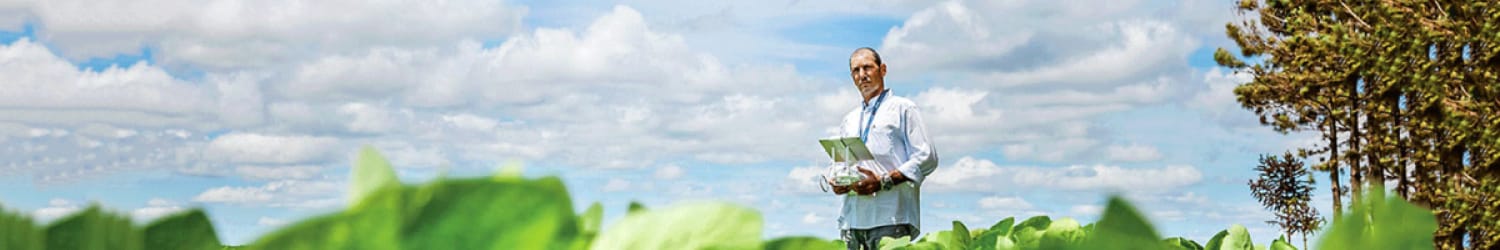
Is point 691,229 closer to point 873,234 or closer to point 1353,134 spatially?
point 873,234

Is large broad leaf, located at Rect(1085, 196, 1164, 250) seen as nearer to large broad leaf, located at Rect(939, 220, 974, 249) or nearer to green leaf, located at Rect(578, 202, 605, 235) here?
green leaf, located at Rect(578, 202, 605, 235)

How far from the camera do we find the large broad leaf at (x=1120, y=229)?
29 cm

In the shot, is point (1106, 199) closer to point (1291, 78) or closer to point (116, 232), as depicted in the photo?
point (116, 232)

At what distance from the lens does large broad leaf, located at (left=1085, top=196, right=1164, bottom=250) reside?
288 mm

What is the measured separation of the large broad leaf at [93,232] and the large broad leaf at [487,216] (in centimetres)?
12

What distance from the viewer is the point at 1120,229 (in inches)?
11.5

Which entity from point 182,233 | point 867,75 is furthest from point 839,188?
point 182,233

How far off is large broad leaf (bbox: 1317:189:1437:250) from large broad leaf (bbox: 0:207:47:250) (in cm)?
36

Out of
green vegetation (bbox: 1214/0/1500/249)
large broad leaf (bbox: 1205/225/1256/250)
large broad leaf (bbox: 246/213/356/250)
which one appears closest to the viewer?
large broad leaf (bbox: 246/213/356/250)

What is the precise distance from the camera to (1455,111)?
908 centimetres

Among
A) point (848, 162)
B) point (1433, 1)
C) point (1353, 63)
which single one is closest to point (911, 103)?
point (848, 162)

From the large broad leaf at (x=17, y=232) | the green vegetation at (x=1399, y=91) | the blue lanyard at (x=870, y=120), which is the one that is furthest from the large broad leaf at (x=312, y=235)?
the green vegetation at (x=1399, y=91)

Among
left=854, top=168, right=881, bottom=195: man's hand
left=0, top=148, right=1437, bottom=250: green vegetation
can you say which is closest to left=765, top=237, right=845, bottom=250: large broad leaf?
left=0, top=148, right=1437, bottom=250: green vegetation

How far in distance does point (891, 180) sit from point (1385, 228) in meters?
3.65
